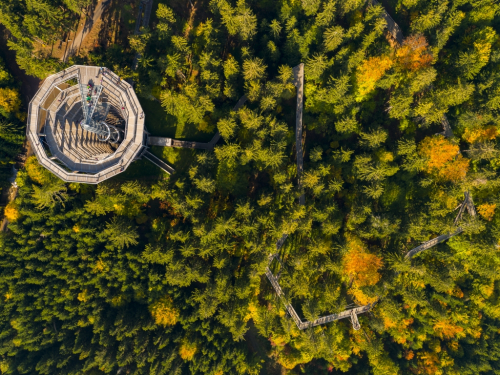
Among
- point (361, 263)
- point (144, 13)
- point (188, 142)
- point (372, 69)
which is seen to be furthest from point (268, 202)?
point (144, 13)

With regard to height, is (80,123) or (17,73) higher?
(17,73)

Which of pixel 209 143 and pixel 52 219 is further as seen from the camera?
pixel 209 143

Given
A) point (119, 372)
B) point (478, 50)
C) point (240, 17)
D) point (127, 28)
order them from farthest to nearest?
1. point (127, 28)
2. point (119, 372)
3. point (478, 50)
4. point (240, 17)

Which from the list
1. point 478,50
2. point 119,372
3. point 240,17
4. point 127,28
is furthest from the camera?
point 127,28

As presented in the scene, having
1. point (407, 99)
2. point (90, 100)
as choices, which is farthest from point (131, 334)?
point (407, 99)

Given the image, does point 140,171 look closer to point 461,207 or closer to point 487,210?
point 461,207

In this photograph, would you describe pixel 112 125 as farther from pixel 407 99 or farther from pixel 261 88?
pixel 407 99
